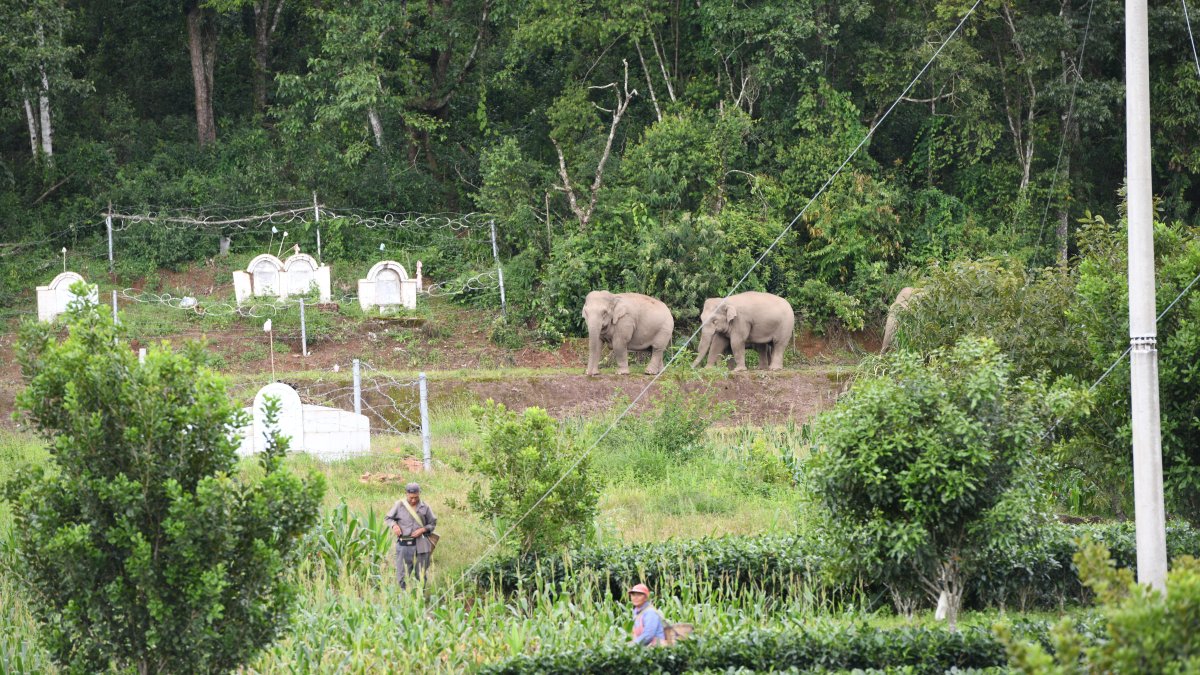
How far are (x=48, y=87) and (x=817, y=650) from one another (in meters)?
26.4

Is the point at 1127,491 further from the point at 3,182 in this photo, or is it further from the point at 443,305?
the point at 3,182

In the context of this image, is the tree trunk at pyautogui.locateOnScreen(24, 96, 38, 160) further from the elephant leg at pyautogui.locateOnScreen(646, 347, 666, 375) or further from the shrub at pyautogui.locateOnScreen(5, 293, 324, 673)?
the shrub at pyautogui.locateOnScreen(5, 293, 324, 673)

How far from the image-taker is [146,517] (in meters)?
8.61

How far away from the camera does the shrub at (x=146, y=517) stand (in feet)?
27.5

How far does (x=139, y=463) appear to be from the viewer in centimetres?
849

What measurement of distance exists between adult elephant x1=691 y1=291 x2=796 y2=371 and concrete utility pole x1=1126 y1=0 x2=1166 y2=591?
1561 cm

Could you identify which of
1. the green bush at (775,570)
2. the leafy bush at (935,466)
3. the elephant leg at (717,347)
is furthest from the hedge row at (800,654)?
the elephant leg at (717,347)

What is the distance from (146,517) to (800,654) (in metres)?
4.79

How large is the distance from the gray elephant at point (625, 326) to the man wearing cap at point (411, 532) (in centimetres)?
1163

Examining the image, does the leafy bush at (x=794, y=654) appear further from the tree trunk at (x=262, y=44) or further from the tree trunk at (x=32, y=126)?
the tree trunk at (x=262, y=44)

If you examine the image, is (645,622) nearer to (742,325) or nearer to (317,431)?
(317,431)

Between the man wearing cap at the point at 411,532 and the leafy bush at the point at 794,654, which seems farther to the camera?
the man wearing cap at the point at 411,532

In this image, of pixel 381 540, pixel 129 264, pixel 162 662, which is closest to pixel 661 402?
pixel 381 540

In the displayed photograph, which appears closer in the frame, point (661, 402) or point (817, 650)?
point (817, 650)
